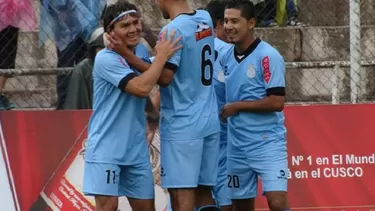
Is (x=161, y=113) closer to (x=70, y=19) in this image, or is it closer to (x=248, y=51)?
(x=248, y=51)

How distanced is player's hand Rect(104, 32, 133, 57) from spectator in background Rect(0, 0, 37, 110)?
2.93 metres

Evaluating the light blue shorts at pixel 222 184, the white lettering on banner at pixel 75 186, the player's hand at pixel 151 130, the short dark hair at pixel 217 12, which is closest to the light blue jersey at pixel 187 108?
the light blue shorts at pixel 222 184

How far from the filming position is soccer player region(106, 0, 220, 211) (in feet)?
25.6

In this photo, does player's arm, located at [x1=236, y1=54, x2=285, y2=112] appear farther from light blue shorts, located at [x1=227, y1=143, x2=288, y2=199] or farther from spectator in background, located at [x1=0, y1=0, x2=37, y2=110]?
spectator in background, located at [x1=0, y1=0, x2=37, y2=110]

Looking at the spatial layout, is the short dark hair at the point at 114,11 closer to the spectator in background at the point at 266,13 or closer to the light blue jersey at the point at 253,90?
the light blue jersey at the point at 253,90

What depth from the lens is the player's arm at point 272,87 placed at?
852 cm

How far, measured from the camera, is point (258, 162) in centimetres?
866

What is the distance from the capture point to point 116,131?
7.92 meters

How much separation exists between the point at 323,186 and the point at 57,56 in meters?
3.01

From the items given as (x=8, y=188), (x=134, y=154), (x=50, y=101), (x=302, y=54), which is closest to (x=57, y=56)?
(x=50, y=101)

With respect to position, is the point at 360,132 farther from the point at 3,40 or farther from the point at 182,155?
the point at 3,40

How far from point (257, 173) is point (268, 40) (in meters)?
3.39

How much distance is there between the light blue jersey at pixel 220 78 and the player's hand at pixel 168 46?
4.09ft

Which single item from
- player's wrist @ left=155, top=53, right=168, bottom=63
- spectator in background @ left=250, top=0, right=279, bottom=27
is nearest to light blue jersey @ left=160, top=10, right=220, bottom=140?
player's wrist @ left=155, top=53, right=168, bottom=63
